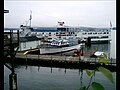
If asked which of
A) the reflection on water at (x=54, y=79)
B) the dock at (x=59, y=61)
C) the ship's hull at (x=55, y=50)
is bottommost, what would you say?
the reflection on water at (x=54, y=79)

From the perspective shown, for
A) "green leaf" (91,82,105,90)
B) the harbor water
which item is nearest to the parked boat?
the harbor water

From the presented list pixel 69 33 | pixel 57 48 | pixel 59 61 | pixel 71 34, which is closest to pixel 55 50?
pixel 57 48

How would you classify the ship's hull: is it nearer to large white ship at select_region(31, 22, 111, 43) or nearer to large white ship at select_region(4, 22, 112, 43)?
large white ship at select_region(4, 22, 112, 43)

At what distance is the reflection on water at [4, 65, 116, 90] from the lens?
61.5 feet

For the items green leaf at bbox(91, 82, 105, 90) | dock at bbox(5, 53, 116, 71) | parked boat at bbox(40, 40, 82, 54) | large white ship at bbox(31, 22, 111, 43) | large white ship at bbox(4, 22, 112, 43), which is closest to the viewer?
green leaf at bbox(91, 82, 105, 90)

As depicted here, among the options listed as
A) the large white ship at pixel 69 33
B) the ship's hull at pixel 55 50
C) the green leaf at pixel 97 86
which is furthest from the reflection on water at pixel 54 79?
the large white ship at pixel 69 33

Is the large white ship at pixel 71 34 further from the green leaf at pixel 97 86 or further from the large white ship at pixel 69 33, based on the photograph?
the green leaf at pixel 97 86

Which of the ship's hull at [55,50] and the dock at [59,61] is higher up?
the ship's hull at [55,50]

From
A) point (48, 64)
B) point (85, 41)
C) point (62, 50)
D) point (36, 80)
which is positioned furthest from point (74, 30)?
point (36, 80)

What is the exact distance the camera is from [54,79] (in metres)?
21.9

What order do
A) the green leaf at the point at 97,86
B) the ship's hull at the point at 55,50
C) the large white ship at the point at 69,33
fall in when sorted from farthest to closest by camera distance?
the large white ship at the point at 69,33, the ship's hull at the point at 55,50, the green leaf at the point at 97,86

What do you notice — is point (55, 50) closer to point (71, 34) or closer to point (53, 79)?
point (71, 34)

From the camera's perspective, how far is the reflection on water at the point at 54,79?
18750 mm
